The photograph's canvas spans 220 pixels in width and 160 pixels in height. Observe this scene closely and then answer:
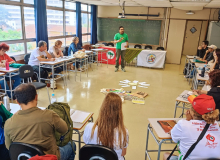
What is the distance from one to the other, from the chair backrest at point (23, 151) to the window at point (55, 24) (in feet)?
19.8

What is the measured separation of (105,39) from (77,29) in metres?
2.14

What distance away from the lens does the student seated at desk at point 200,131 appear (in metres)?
1.49

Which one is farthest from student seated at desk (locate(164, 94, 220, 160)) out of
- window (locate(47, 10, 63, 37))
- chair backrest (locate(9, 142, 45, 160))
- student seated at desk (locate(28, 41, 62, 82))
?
window (locate(47, 10, 63, 37))

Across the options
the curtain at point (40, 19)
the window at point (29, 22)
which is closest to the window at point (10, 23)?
the window at point (29, 22)

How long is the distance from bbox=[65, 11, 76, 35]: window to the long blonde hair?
6.95 metres

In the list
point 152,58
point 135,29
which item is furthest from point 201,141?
point 135,29

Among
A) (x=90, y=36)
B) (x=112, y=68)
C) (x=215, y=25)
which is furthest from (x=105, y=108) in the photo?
(x=90, y=36)

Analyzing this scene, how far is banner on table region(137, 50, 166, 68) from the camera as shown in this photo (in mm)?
7793

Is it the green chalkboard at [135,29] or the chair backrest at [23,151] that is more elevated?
the green chalkboard at [135,29]

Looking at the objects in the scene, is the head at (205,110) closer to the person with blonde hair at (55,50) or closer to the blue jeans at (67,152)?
the blue jeans at (67,152)

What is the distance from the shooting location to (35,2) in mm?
5641

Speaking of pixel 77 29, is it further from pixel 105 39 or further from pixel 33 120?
pixel 33 120

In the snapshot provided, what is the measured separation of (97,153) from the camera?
1423 mm

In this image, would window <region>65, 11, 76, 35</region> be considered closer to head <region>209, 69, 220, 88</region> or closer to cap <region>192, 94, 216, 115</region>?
head <region>209, 69, 220, 88</region>
